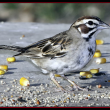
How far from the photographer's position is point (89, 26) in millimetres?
4973

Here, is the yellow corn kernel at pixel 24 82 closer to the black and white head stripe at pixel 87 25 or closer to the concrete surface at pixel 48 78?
the concrete surface at pixel 48 78

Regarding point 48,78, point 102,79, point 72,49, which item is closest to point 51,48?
point 72,49

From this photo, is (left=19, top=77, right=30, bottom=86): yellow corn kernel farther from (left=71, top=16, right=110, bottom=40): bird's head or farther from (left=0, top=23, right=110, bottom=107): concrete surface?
(left=71, top=16, right=110, bottom=40): bird's head

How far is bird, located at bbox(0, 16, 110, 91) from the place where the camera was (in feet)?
16.0

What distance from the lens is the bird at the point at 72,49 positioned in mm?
4879

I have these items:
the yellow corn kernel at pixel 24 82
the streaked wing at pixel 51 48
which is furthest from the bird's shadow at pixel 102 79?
the yellow corn kernel at pixel 24 82

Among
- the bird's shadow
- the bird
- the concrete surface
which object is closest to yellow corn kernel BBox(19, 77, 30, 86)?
the concrete surface

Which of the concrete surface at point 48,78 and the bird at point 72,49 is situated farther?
the bird at point 72,49

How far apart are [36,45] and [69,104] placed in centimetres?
135

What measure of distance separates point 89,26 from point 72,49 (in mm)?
479

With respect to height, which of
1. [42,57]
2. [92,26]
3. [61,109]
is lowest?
A: [61,109]

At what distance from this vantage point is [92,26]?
16.3 ft

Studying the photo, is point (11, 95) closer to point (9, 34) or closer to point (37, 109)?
point (37, 109)

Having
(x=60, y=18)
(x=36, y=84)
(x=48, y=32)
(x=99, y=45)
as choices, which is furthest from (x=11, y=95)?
(x=60, y=18)
